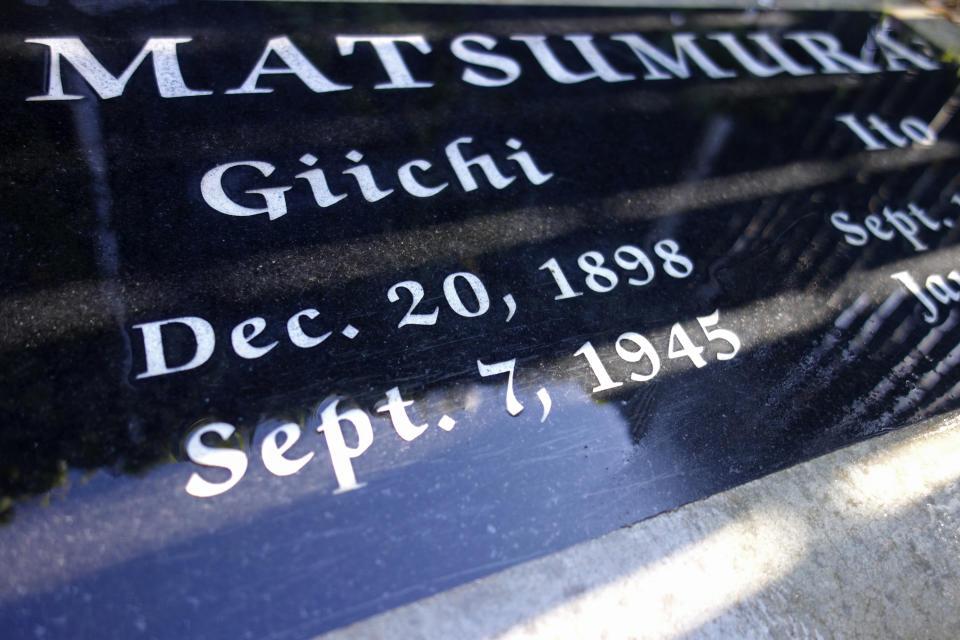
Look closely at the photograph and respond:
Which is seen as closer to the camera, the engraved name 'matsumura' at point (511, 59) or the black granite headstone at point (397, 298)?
the black granite headstone at point (397, 298)

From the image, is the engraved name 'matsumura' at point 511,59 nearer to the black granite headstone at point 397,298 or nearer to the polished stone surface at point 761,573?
the black granite headstone at point 397,298

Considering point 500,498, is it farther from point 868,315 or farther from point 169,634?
point 868,315

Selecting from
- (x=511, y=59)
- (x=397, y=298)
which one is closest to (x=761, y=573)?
(x=397, y=298)

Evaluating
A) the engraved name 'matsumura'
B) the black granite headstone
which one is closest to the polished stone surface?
the black granite headstone

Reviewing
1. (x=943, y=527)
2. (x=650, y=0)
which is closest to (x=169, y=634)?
(x=943, y=527)

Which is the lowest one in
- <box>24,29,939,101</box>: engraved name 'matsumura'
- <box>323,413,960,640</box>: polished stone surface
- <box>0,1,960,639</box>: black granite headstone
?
<box>323,413,960,640</box>: polished stone surface

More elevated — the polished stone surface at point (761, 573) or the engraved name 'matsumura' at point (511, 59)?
the engraved name 'matsumura' at point (511, 59)

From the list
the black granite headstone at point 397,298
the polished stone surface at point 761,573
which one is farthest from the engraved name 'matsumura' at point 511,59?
the polished stone surface at point 761,573

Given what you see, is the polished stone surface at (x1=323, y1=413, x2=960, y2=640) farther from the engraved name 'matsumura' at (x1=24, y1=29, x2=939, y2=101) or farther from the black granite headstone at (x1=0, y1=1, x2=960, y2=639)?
the engraved name 'matsumura' at (x1=24, y1=29, x2=939, y2=101)
